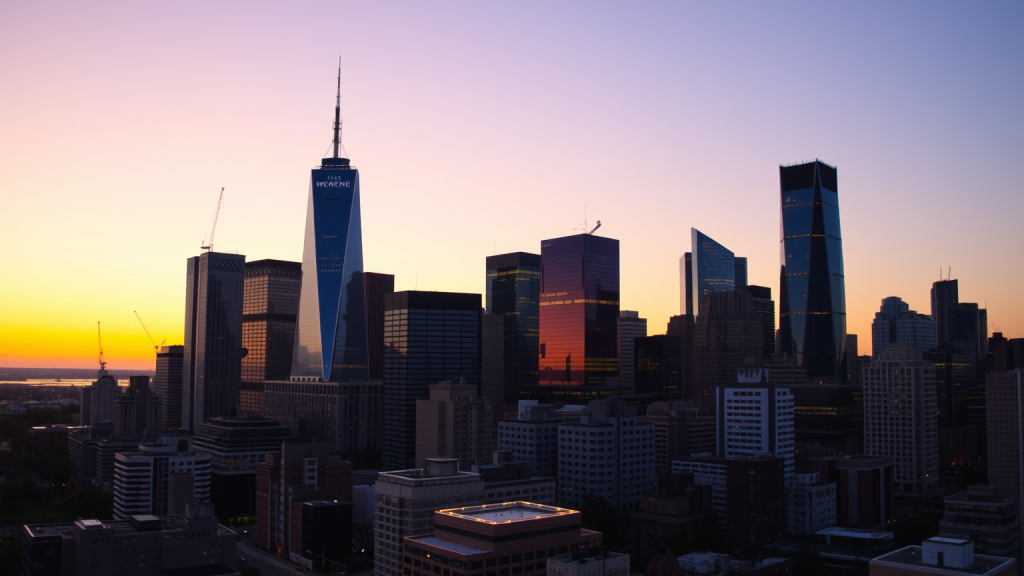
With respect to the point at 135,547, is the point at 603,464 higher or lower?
higher

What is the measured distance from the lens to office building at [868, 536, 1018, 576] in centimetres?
10369

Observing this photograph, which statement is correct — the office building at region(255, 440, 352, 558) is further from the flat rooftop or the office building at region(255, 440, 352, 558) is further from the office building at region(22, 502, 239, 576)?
the flat rooftop

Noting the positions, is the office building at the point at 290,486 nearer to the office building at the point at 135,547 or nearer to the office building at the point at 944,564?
the office building at the point at 135,547

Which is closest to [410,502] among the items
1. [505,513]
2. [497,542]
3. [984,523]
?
[505,513]

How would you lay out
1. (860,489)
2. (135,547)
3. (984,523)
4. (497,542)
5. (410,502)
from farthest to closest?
1. (860,489)
2. (984,523)
3. (135,547)
4. (410,502)
5. (497,542)

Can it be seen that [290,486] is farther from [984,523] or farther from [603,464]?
[984,523]

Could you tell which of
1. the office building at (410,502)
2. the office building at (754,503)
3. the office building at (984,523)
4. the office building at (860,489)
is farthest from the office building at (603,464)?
the office building at (984,523)

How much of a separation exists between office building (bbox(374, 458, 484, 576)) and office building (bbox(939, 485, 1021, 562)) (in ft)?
282

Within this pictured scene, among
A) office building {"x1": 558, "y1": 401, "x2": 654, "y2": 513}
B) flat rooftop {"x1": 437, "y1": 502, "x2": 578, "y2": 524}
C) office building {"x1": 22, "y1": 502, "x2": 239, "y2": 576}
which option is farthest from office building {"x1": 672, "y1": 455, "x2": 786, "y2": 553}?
office building {"x1": 22, "y1": 502, "x2": 239, "y2": 576}

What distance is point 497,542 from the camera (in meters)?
107

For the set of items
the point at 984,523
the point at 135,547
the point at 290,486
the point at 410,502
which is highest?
the point at 410,502

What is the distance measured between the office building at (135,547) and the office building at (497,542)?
4413cm

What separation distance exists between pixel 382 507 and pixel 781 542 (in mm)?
81589

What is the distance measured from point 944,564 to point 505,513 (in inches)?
2252
